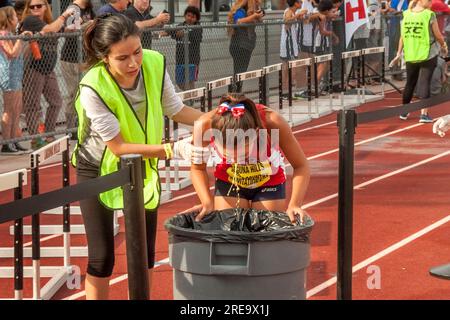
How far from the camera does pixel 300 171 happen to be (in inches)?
235

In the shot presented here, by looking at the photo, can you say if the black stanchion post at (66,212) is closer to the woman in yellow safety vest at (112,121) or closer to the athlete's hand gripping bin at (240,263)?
the woman in yellow safety vest at (112,121)

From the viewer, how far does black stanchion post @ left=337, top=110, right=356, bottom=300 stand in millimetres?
6180

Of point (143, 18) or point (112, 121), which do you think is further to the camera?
point (143, 18)

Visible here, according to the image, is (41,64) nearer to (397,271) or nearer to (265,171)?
(397,271)

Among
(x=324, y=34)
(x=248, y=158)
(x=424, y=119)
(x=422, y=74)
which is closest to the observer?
(x=248, y=158)

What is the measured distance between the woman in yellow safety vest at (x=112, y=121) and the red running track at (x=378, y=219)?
219 cm

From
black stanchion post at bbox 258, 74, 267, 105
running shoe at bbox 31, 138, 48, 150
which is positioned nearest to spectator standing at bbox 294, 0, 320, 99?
black stanchion post at bbox 258, 74, 267, 105

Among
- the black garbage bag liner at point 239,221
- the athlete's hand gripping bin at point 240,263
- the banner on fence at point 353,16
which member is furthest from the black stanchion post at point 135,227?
the banner on fence at point 353,16

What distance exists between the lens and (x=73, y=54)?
1479 cm

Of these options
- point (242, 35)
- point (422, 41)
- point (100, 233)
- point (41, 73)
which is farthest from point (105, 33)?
point (242, 35)

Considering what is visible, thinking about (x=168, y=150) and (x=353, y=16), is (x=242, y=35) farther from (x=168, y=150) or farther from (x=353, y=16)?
(x=168, y=150)

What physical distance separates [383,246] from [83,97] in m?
4.39

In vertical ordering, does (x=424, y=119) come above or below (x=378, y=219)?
below

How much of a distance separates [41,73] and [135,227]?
937 cm
